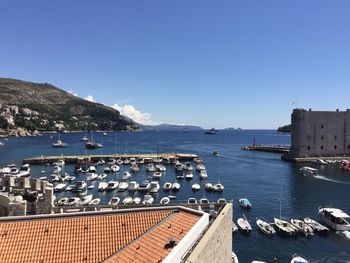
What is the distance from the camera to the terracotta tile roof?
15219 mm

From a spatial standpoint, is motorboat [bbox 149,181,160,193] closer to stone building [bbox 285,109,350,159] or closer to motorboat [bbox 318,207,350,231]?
motorboat [bbox 318,207,350,231]

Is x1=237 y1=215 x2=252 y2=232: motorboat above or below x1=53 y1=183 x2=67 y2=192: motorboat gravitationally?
below

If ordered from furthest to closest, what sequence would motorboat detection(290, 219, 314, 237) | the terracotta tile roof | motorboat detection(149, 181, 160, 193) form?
1. motorboat detection(149, 181, 160, 193)
2. motorboat detection(290, 219, 314, 237)
3. the terracotta tile roof

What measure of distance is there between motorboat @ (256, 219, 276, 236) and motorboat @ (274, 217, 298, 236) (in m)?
0.88

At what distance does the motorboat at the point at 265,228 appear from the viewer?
39062 mm

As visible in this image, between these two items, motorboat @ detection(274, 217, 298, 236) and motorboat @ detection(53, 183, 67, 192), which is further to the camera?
motorboat @ detection(53, 183, 67, 192)

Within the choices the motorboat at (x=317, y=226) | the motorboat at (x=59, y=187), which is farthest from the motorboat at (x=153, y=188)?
the motorboat at (x=317, y=226)

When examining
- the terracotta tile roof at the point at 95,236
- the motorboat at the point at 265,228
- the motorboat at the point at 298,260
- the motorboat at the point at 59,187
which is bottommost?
the motorboat at the point at 298,260

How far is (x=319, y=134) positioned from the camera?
11262 centimetres

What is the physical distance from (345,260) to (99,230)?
25.7 meters

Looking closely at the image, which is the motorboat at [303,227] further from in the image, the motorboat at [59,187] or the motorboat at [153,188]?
the motorboat at [59,187]

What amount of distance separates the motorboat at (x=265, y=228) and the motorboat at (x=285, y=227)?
34.7 inches

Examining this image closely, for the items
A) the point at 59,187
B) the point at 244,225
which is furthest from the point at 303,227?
the point at 59,187

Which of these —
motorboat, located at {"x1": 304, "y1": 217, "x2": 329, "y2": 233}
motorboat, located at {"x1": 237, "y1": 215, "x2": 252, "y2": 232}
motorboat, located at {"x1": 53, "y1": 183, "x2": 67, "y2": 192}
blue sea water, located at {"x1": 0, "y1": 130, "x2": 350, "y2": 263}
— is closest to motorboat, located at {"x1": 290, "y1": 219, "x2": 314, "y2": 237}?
motorboat, located at {"x1": 304, "y1": 217, "x2": 329, "y2": 233}
